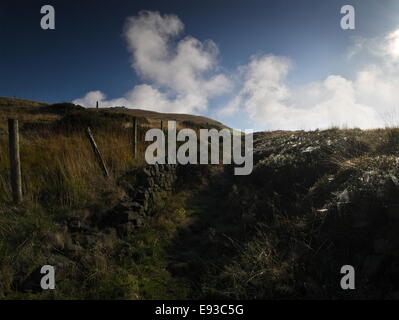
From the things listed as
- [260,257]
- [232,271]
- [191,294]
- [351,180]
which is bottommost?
[191,294]

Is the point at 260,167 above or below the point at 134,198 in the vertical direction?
above

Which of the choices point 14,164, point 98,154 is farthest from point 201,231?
point 14,164

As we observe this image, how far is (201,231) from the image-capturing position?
5.46 m

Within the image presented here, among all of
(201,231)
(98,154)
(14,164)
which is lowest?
(201,231)

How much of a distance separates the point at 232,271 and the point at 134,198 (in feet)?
10.2

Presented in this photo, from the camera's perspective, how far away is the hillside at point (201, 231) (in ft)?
10.4

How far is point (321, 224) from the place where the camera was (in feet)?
12.4

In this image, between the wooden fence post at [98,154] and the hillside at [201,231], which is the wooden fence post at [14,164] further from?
the wooden fence post at [98,154]

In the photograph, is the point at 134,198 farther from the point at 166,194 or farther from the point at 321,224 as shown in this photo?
the point at 321,224

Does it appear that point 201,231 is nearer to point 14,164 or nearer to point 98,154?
point 98,154

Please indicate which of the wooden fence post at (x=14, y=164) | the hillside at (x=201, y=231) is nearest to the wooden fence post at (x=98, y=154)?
the hillside at (x=201, y=231)

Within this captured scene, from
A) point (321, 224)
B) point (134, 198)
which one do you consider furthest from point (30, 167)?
point (321, 224)
